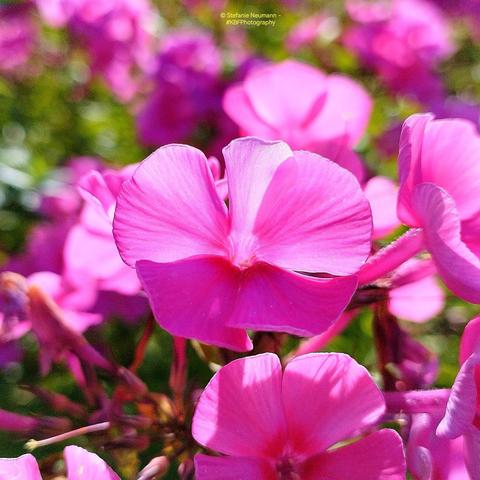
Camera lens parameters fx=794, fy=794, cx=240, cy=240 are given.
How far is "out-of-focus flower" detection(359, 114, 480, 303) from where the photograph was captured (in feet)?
1.72

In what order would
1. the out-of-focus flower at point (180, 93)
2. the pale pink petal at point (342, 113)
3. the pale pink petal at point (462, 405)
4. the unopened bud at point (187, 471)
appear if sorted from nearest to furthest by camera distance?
the pale pink petal at point (462, 405), the unopened bud at point (187, 471), the pale pink petal at point (342, 113), the out-of-focus flower at point (180, 93)

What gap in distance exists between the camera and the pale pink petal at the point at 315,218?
52cm

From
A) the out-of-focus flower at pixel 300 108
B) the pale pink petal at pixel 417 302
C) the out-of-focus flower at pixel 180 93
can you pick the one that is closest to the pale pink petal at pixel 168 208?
the out-of-focus flower at pixel 300 108

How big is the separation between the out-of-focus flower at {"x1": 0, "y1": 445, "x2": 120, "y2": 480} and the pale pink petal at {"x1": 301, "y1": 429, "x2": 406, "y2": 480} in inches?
5.3

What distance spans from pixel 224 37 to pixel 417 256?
1.30m

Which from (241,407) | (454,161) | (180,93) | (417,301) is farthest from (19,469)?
(180,93)

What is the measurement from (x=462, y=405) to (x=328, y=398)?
84 mm

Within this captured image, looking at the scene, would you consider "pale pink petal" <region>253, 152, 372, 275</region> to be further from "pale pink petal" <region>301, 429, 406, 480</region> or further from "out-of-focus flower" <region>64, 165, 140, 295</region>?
"out-of-focus flower" <region>64, 165, 140, 295</region>

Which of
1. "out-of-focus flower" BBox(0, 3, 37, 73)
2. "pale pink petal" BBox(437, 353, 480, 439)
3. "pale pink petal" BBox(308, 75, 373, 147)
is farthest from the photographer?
"out-of-focus flower" BBox(0, 3, 37, 73)

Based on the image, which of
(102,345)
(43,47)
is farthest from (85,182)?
(43,47)

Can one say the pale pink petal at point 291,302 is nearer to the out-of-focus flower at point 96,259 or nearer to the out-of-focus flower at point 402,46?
the out-of-focus flower at point 96,259

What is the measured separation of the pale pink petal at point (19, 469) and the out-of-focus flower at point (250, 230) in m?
0.13

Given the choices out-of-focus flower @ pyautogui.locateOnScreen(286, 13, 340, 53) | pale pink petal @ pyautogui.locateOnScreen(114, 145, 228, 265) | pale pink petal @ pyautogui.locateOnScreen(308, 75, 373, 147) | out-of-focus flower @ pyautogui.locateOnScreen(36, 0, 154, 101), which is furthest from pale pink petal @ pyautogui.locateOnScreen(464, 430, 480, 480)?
out-of-focus flower @ pyautogui.locateOnScreen(286, 13, 340, 53)

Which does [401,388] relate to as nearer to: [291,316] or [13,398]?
[291,316]
